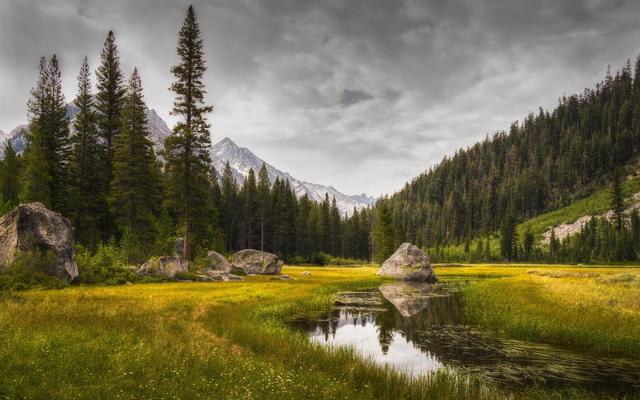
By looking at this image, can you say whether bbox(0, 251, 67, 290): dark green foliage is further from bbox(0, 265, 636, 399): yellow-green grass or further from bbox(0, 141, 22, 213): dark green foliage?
bbox(0, 141, 22, 213): dark green foliage

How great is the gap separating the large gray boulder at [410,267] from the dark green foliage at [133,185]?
32.7 metres

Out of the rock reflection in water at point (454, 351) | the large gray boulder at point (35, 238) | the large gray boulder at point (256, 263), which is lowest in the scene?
the rock reflection in water at point (454, 351)

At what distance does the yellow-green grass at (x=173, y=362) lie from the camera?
7730mm

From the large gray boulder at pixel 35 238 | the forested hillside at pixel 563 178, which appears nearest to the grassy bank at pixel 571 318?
the large gray boulder at pixel 35 238

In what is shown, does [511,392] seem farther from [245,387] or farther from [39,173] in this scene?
[39,173]

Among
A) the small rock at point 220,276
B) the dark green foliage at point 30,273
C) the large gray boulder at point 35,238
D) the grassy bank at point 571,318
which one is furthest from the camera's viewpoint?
the small rock at point 220,276

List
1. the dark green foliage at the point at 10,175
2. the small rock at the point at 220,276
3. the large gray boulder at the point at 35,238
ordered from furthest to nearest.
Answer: the dark green foliage at the point at 10,175, the small rock at the point at 220,276, the large gray boulder at the point at 35,238

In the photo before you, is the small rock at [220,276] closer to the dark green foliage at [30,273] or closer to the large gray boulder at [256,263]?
the large gray boulder at [256,263]

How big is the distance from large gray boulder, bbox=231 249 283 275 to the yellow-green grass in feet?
97.7

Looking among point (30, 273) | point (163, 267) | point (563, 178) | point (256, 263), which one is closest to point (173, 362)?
point (30, 273)

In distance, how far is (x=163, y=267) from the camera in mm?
33312

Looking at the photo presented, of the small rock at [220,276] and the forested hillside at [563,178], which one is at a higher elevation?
the forested hillside at [563,178]

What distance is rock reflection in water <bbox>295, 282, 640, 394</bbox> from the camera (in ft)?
36.7

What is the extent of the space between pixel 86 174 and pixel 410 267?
1741 inches
